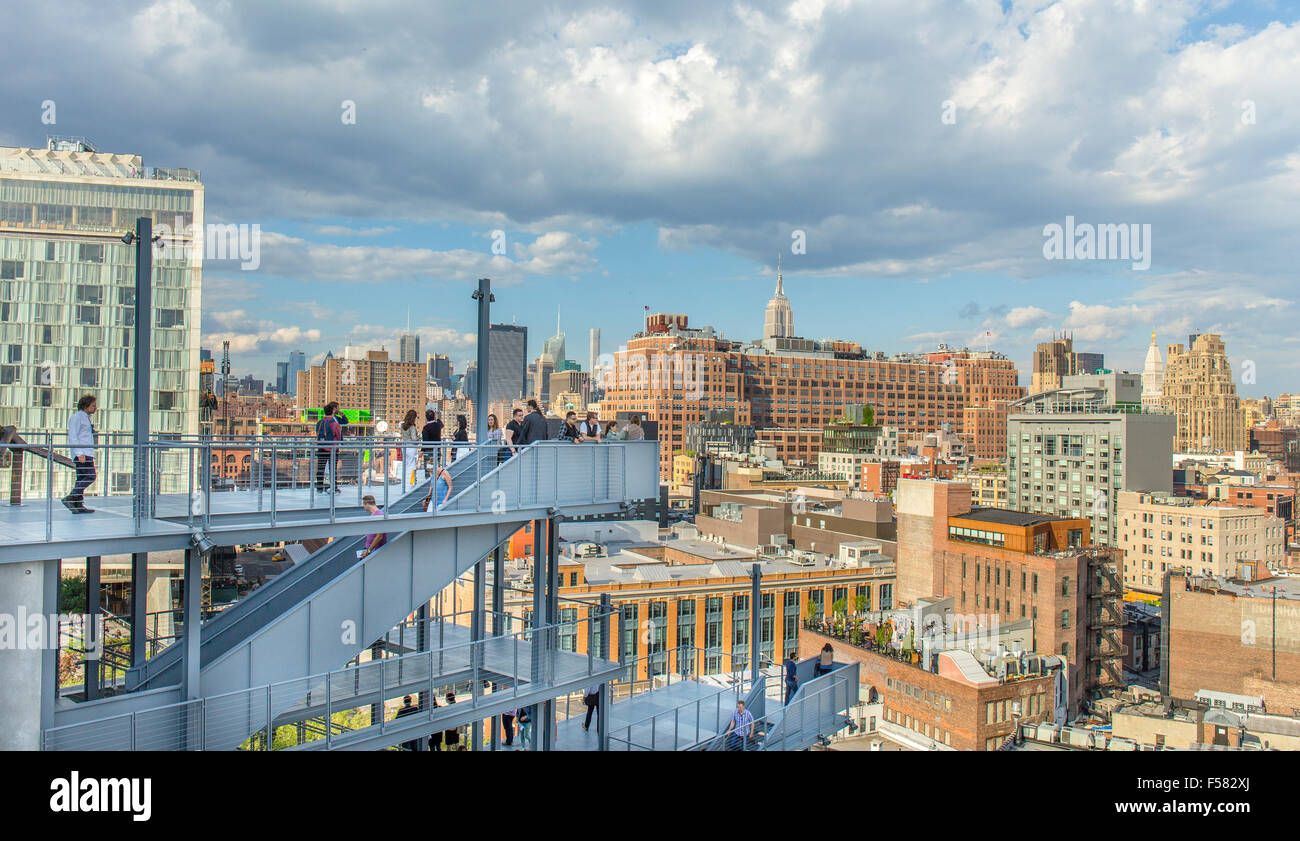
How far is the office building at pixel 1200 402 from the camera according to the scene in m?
164

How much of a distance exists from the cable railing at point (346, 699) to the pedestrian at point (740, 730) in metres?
2.20

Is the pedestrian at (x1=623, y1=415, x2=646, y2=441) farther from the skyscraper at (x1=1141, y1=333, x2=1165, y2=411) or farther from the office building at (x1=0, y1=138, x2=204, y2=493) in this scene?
the skyscraper at (x1=1141, y1=333, x2=1165, y2=411)

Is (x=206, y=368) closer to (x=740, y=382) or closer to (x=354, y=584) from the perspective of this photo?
(x=354, y=584)

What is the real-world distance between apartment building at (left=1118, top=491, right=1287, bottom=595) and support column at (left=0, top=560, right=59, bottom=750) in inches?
3681

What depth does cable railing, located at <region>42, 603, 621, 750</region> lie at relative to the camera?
349 inches

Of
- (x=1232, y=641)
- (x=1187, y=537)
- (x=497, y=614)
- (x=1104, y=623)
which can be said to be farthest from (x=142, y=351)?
(x=1187, y=537)

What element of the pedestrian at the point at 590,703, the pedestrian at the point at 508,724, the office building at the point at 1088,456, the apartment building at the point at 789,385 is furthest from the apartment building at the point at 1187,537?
the pedestrian at the point at 590,703

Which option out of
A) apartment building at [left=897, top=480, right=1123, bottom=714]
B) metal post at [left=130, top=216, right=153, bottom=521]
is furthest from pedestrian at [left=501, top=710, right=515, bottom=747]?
apartment building at [left=897, top=480, right=1123, bottom=714]

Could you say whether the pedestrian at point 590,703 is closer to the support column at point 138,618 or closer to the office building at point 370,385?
the support column at point 138,618

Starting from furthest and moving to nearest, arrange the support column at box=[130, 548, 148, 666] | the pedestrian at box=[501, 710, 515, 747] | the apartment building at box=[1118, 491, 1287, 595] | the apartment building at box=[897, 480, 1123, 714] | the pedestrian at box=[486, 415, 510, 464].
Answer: the apartment building at box=[1118, 491, 1287, 595], the apartment building at box=[897, 480, 1123, 714], the pedestrian at box=[501, 710, 515, 747], the pedestrian at box=[486, 415, 510, 464], the support column at box=[130, 548, 148, 666]

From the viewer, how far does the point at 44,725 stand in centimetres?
805

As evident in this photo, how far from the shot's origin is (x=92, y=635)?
9891 mm

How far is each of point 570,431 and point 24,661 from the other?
7.21 metres
